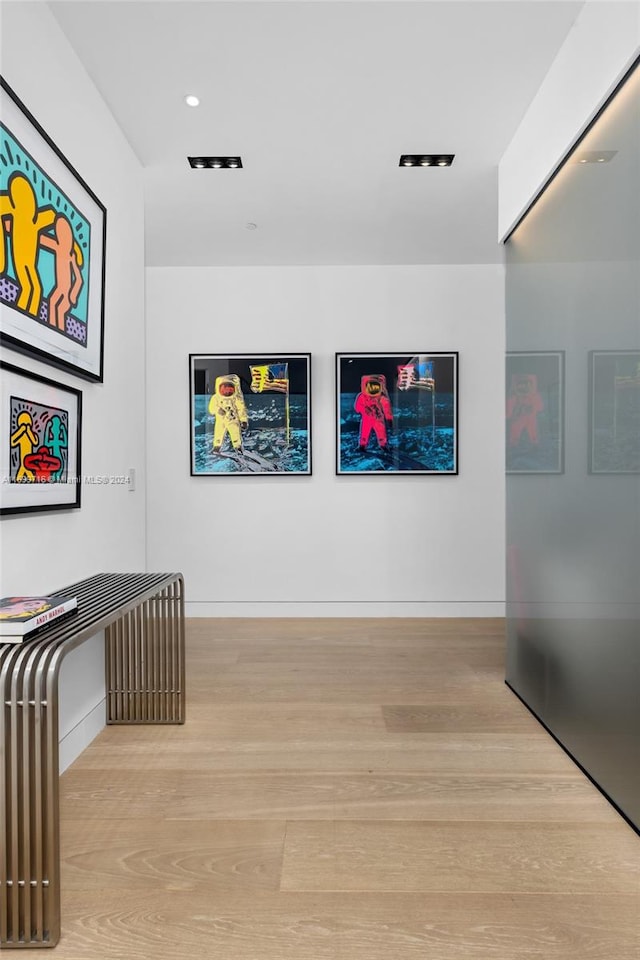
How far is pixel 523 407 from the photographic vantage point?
116 inches

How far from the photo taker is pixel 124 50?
7.83 ft

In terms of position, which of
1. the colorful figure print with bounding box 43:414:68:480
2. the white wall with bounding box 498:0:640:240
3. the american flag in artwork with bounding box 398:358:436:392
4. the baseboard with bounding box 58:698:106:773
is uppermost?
the white wall with bounding box 498:0:640:240

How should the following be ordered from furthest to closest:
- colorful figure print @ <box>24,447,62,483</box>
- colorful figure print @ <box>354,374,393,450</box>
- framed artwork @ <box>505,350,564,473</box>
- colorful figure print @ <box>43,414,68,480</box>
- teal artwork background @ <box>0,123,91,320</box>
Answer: colorful figure print @ <box>354,374,393,450</box> < framed artwork @ <box>505,350,564,473</box> < colorful figure print @ <box>43,414,68,480</box> < colorful figure print @ <box>24,447,62,483</box> < teal artwork background @ <box>0,123,91,320</box>

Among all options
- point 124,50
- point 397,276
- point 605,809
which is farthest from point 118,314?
point 605,809

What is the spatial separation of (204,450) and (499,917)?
3782 mm

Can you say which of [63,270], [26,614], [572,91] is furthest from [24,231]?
[572,91]

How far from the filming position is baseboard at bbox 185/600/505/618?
4.77m

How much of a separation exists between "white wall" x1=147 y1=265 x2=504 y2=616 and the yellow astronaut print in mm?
244

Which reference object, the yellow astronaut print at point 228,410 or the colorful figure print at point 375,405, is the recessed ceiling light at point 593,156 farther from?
the yellow astronaut print at point 228,410

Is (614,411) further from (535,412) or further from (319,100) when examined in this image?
(319,100)

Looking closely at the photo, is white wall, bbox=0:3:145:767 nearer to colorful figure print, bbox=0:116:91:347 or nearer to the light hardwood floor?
colorful figure print, bbox=0:116:91:347

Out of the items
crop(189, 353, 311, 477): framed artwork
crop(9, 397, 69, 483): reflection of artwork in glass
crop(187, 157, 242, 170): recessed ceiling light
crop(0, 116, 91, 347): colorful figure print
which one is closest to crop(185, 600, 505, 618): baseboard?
crop(189, 353, 311, 477): framed artwork

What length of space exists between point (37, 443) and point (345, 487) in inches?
116

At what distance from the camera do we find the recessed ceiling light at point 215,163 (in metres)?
3.18
